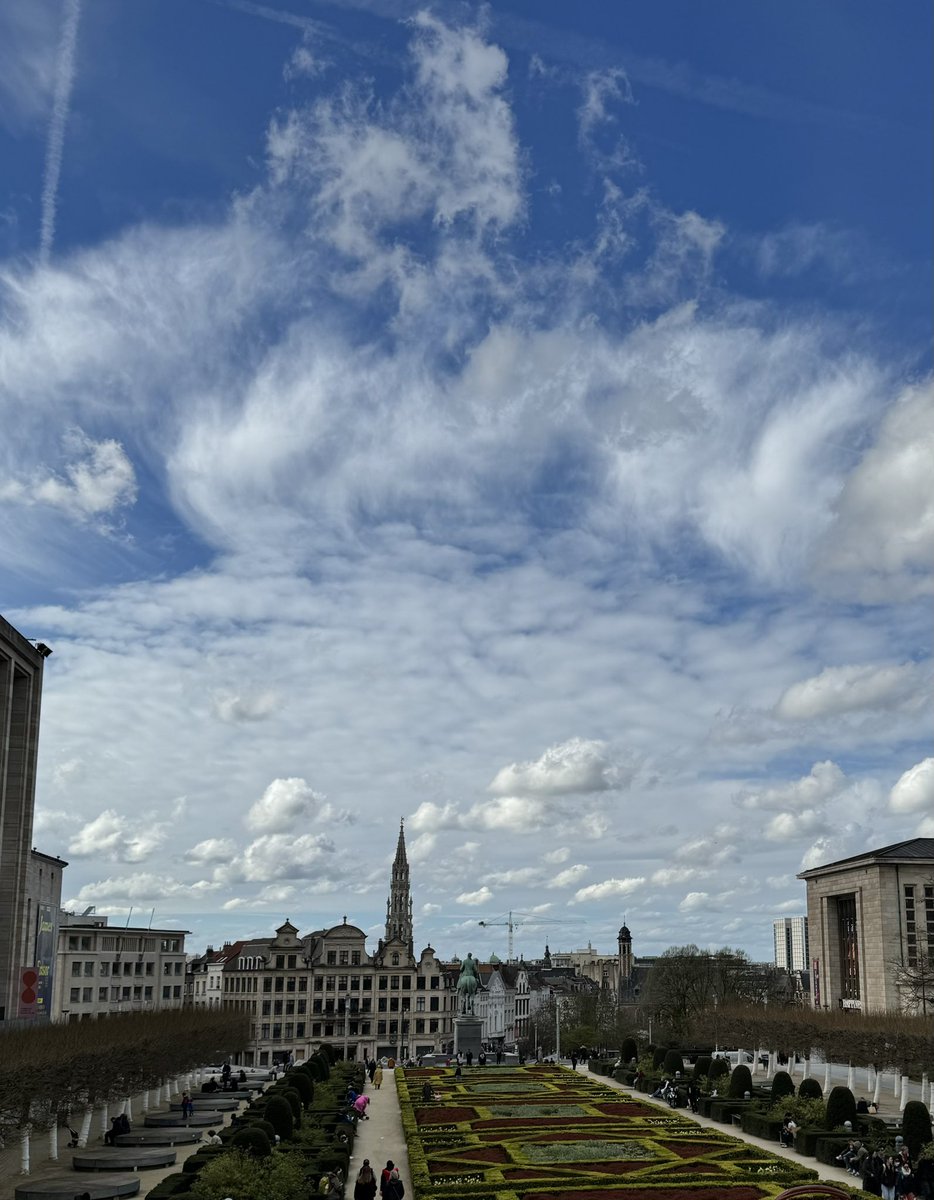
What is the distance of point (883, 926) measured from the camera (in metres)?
111

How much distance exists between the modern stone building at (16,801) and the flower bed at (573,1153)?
74.5ft

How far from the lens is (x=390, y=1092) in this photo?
226 ft

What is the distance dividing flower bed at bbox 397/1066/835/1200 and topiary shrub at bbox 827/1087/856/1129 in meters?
3.59

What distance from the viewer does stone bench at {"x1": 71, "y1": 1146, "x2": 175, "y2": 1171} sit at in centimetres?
4041

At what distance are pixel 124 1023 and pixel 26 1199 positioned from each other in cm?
2697

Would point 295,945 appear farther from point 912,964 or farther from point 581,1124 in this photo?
point 581,1124

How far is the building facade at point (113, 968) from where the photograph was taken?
113 metres

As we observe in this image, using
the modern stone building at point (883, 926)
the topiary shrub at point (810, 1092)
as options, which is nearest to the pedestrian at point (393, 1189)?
the topiary shrub at point (810, 1092)

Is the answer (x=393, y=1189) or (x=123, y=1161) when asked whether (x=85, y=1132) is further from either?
(x=393, y=1189)

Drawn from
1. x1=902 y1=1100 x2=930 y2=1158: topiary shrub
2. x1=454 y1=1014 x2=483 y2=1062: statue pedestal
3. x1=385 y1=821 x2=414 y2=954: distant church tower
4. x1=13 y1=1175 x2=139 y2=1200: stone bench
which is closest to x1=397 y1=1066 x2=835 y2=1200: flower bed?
x1=902 y1=1100 x2=930 y2=1158: topiary shrub

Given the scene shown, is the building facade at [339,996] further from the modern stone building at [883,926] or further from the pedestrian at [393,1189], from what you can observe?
the pedestrian at [393,1189]

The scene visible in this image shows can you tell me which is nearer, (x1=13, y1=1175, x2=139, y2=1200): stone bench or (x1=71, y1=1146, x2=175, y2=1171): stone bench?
(x1=13, y1=1175, x2=139, y2=1200): stone bench

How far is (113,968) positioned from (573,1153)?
3532 inches

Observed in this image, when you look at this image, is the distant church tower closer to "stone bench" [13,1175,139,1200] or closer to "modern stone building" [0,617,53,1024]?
"modern stone building" [0,617,53,1024]
